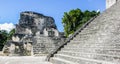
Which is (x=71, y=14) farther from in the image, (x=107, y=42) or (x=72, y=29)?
(x=107, y=42)

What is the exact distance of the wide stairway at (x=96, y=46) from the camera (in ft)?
26.8

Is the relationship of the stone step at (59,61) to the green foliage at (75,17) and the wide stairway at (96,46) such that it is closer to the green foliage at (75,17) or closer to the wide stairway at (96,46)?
the wide stairway at (96,46)

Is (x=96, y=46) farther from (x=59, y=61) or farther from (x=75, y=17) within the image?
(x=75, y=17)

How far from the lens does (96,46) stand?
32.1 feet

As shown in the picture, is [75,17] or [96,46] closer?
[96,46]

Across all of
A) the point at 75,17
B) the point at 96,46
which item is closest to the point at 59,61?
the point at 96,46

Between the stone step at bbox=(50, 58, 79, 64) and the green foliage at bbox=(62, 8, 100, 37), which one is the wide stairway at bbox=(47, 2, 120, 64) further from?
the green foliage at bbox=(62, 8, 100, 37)

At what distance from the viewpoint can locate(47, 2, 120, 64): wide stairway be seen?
817 centimetres

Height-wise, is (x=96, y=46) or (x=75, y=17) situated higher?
(x=75, y=17)

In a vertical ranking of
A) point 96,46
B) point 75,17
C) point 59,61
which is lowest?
point 59,61

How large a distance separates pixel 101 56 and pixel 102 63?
2.38 ft

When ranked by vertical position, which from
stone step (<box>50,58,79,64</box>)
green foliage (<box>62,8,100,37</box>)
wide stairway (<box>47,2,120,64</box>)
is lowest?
stone step (<box>50,58,79,64</box>)

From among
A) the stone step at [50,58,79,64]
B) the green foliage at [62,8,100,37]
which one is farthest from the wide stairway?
the green foliage at [62,8,100,37]

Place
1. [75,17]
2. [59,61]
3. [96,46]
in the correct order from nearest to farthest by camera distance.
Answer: [96,46], [59,61], [75,17]
